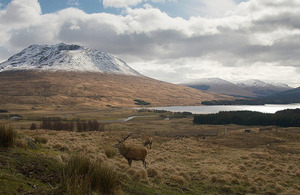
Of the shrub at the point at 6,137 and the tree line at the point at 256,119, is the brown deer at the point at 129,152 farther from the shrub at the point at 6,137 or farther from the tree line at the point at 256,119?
the tree line at the point at 256,119

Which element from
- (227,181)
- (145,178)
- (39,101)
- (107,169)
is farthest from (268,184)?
(39,101)

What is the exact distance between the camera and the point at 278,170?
54.5 ft

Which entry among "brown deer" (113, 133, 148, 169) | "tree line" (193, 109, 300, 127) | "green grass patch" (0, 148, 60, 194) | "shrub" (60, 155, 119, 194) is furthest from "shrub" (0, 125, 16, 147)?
"tree line" (193, 109, 300, 127)

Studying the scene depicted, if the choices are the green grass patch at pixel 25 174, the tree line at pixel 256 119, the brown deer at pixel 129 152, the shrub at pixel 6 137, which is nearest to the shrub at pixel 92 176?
the green grass patch at pixel 25 174

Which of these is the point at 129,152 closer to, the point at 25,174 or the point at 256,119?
the point at 25,174

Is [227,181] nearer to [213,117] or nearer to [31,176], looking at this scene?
[31,176]

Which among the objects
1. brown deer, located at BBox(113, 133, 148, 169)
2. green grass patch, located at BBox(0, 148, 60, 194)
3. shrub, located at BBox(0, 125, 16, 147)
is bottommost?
brown deer, located at BBox(113, 133, 148, 169)

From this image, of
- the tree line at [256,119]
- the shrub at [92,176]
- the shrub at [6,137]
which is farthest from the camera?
the tree line at [256,119]

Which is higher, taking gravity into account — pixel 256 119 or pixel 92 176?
pixel 92 176

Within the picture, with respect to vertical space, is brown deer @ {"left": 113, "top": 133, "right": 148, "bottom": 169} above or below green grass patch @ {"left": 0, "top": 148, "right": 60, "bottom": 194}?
below

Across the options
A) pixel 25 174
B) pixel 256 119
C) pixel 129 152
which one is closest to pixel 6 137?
pixel 25 174

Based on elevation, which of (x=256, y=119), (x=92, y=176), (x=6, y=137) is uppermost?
(x=6, y=137)

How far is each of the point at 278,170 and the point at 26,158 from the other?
57.8 feet

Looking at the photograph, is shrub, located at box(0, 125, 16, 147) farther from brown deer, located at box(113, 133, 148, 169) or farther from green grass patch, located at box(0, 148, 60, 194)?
brown deer, located at box(113, 133, 148, 169)
